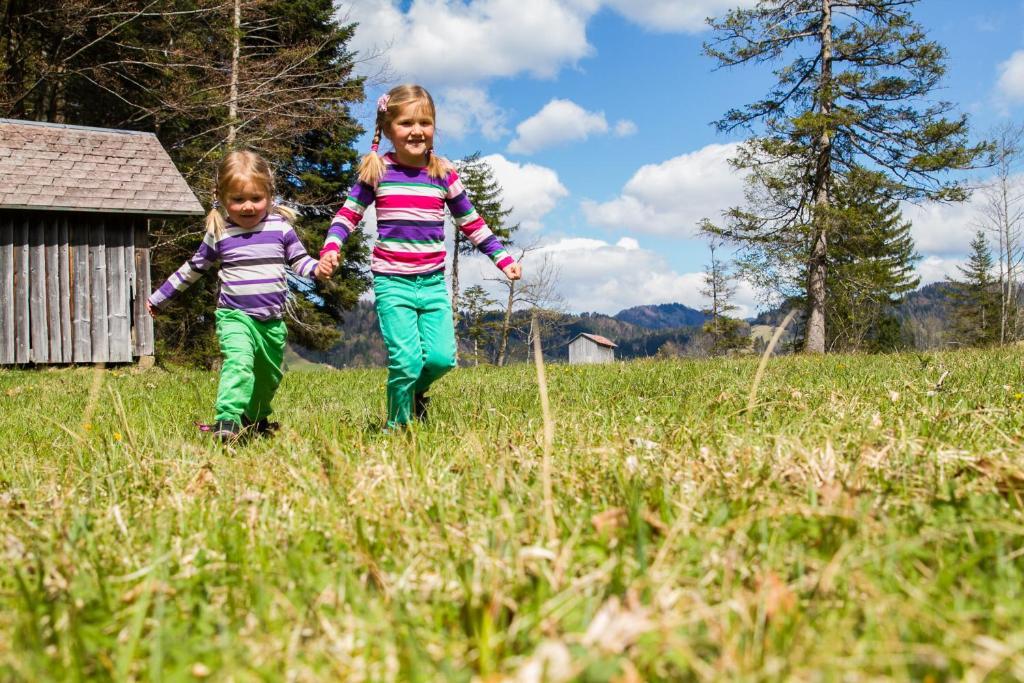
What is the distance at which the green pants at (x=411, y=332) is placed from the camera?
14.7 feet

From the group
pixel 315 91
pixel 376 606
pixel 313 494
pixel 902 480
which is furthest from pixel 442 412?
pixel 315 91

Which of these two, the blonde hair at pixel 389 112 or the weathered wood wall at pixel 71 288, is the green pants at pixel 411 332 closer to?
the blonde hair at pixel 389 112

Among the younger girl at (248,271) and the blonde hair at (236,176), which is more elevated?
the blonde hair at (236,176)

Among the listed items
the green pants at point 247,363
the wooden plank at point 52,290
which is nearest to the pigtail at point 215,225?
the green pants at point 247,363

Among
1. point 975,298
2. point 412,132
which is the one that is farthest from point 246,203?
point 975,298

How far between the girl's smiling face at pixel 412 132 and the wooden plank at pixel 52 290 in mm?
14237

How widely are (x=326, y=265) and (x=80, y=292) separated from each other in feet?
47.3

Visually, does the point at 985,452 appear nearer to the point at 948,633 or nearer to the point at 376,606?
the point at 948,633

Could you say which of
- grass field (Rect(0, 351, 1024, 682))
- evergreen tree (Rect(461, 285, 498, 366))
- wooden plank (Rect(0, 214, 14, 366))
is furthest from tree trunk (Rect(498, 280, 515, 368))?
grass field (Rect(0, 351, 1024, 682))

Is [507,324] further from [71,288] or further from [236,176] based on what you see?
[236,176]

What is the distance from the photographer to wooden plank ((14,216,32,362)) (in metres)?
15.4

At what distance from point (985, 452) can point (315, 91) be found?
23885 millimetres

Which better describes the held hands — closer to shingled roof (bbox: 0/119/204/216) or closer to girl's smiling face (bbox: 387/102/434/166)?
girl's smiling face (bbox: 387/102/434/166)

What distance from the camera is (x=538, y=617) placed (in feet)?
4.36
